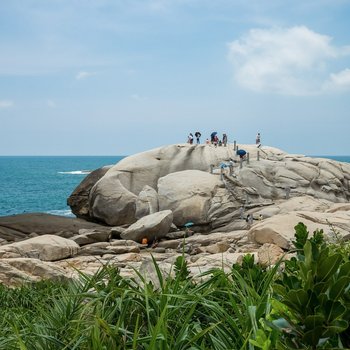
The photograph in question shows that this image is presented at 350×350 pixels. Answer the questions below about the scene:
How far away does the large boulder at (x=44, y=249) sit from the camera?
18328 mm

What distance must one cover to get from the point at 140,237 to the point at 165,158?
7.82m

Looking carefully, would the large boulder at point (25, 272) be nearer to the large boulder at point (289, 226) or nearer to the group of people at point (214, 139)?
the large boulder at point (289, 226)

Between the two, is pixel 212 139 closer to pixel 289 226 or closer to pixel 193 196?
pixel 193 196

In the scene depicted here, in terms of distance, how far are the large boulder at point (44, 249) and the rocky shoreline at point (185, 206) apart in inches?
1.3

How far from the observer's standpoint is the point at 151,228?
22.7 metres

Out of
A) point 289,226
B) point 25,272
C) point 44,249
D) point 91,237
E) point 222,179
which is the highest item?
point 222,179

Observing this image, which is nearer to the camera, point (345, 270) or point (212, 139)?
point (345, 270)

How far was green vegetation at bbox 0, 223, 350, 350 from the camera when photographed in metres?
1.75

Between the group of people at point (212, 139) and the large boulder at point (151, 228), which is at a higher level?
the group of people at point (212, 139)

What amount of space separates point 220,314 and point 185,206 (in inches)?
857

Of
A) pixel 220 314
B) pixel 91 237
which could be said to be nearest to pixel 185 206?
pixel 91 237

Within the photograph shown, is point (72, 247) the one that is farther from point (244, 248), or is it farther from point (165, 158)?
point (165, 158)

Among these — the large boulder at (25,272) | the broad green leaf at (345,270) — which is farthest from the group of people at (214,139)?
the broad green leaf at (345,270)

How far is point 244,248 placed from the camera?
62.4 feet
